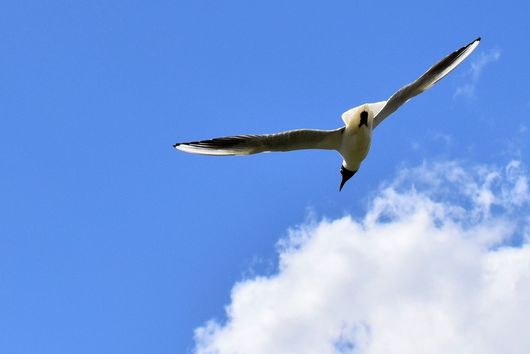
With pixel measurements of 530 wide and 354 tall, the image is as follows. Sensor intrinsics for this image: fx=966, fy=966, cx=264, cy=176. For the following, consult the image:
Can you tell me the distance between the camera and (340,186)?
20.6 m

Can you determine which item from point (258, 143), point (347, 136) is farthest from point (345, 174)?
point (258, 143)

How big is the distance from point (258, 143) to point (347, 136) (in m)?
1.68

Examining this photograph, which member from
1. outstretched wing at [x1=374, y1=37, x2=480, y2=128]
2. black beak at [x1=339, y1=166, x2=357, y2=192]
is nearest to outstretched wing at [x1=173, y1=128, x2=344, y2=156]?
outstretched wing at [x1=374, y1=37, x2=480, y2=128]

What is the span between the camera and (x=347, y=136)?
17172mm

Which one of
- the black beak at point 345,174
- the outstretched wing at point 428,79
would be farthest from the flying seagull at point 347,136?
the black beak at point 345,174

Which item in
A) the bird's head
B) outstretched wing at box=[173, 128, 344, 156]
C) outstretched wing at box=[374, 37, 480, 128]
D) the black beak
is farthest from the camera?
the black beak

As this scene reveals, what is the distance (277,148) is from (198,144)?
1.37 metres

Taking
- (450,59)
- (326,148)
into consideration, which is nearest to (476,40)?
(450,59)

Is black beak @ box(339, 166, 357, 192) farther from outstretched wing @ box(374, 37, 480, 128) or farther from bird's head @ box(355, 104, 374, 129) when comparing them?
bird's head @ box(355, 104, 374, 129)

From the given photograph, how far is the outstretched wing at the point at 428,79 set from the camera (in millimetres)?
17375

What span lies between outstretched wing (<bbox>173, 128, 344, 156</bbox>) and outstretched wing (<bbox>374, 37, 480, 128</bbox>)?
3.84 ft

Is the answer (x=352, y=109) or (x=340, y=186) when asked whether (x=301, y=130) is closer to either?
(x=352, y=109)

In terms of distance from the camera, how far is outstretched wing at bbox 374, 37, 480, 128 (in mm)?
17375

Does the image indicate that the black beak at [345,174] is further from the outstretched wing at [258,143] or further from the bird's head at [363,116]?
the outstretched wing at [258,143]
